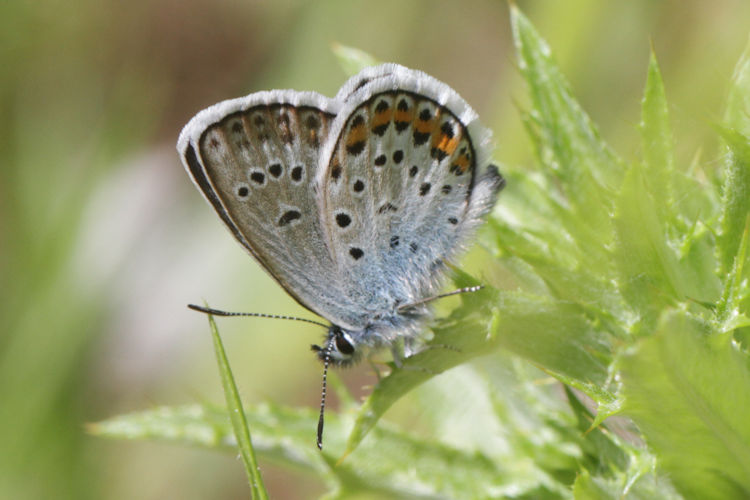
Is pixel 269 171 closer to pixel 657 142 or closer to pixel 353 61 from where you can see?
pixel 353 61

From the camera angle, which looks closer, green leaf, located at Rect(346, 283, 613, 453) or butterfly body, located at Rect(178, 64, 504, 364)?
green leaf, located at Rect(346, 283, 613, 453)

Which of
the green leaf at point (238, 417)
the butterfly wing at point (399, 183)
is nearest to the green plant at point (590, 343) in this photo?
the butterfly wing at point (399, 183)

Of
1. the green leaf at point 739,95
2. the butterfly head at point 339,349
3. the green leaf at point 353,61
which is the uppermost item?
the green leaf at point 353,61

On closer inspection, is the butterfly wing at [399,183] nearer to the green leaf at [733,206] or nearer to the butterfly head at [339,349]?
the butterfly head at [339,349]

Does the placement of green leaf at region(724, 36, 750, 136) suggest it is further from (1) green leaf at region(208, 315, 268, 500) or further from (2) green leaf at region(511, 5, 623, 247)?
(1) green leaf at region(208, 315, 268, 500)

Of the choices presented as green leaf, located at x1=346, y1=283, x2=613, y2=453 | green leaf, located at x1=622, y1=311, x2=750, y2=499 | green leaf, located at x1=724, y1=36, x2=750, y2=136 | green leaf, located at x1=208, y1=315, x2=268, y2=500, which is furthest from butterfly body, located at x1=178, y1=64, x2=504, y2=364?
green leaf, located at x1=622, y1=311, x2=750, y2=499

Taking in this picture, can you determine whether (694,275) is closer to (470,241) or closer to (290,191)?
(470,241)

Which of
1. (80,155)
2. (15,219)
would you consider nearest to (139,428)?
(15,219)
